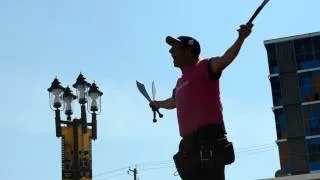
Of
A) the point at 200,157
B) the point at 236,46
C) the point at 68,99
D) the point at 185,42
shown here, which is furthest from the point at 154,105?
the point at 68,99

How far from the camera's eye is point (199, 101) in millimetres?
5074

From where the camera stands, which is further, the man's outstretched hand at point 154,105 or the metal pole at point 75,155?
the metal pole at point 75,155

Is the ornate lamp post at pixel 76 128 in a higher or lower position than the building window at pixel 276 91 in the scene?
lower

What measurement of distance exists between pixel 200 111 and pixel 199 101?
2.8 inches

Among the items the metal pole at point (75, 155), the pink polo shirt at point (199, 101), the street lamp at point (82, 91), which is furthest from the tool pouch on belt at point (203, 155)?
the street lamp at point (82, 91)

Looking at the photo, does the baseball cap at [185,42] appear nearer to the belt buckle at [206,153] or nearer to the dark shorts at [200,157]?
the dark shorts at [200,157]

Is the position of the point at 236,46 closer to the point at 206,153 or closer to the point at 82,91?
the point at 206,153

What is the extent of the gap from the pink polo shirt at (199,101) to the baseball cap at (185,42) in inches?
5.6

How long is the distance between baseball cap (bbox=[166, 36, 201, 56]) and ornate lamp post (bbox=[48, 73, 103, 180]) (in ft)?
39.8

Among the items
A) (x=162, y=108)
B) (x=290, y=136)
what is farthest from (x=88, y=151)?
(x=290, y=136)

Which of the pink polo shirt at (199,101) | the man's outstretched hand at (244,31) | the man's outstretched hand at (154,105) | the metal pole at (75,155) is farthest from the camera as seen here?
the metal pole at (75,155)

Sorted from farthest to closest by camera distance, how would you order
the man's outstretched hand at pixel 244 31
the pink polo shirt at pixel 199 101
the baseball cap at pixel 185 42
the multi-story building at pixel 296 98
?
the multi-story building at pixel 296 98 → the baseball cap at pixel 185 42 → the pink polo shirt at pixel 199 101 → the man's outstretched hand at pixel 244 31

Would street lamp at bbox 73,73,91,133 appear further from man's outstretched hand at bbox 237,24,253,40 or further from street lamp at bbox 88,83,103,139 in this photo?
man's outstretched hand at bbox 237,24,253,40

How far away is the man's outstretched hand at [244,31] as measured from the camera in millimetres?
4801
